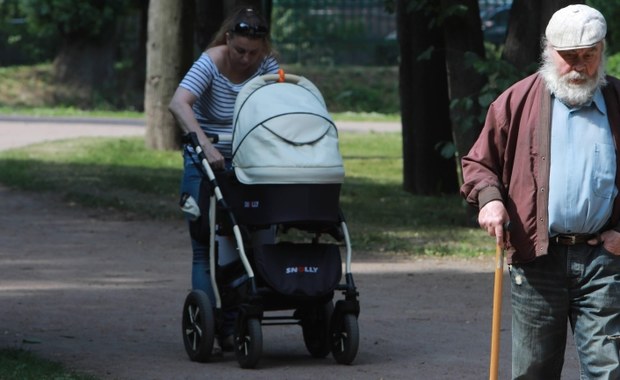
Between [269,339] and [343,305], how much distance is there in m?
1.07

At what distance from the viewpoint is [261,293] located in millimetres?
7113

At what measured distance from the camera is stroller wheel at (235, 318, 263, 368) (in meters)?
7.00

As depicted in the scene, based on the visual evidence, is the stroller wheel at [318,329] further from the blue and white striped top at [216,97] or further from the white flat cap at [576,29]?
the white flat cap at [576,29]

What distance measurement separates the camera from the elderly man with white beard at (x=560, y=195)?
194 inches

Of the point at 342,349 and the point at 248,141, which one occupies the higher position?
the point at 248,141

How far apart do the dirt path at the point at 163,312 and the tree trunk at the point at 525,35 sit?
6.68ft

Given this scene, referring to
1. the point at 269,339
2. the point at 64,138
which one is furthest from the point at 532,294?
the point at 64,138

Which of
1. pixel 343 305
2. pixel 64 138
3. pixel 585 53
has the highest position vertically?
pixel 585 53

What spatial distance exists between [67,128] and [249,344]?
59.5ft

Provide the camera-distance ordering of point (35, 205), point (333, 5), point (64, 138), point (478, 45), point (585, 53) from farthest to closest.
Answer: point (333, 5)
point (64, 138)
point (35, 205)
point (478, 45)
point (585, 53)

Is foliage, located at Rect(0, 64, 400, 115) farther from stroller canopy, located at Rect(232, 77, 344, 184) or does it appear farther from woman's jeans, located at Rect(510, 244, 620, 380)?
woman's jeans, located at Rect(510, 244, 620, 380)

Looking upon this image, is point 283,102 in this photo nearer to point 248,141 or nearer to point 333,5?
point 248,141

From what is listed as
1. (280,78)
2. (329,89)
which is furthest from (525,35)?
(329,89)

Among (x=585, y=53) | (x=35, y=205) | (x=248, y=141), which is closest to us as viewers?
(x=585, y=53)
